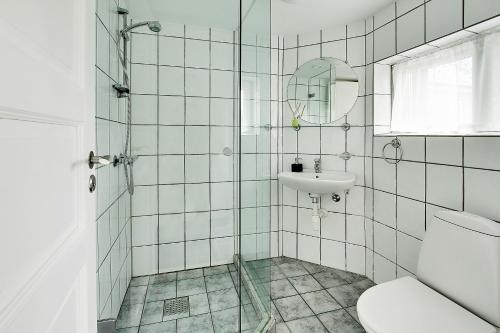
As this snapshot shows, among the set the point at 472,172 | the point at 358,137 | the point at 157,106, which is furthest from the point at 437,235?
the point at 157,106

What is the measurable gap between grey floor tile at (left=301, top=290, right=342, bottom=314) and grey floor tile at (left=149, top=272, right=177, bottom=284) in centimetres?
93

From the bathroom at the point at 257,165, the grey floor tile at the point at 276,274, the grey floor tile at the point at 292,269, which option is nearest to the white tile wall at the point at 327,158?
the bathroom at the point at 257,165

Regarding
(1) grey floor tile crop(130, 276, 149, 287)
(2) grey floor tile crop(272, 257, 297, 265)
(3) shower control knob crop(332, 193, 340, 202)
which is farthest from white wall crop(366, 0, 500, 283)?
(1) grey floor tile crop(130, 276, 149, 287)

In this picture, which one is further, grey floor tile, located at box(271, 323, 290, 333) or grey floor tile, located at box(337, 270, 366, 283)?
grey floor tile, located at box(337, 270, 366, 283)

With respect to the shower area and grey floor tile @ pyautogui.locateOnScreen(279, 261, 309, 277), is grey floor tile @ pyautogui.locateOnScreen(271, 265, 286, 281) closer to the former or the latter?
grey floor tile @ pyautogui.locateOnScreen(279, 261, 309, 277)

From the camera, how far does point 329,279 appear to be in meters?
2.12

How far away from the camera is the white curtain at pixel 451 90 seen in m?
1.37

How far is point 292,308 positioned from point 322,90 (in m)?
1.74

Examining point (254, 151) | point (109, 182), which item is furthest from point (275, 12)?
point (109, 182)

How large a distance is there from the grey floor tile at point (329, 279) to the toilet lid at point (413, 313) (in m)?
0.81

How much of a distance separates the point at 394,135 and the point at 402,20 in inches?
30.4

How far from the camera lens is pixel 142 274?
162 cm

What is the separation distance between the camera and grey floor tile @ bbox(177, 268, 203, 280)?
166 cm

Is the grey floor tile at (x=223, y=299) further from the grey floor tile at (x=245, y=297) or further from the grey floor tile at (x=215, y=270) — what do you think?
the grey floor tile at (x=215, y=270)
